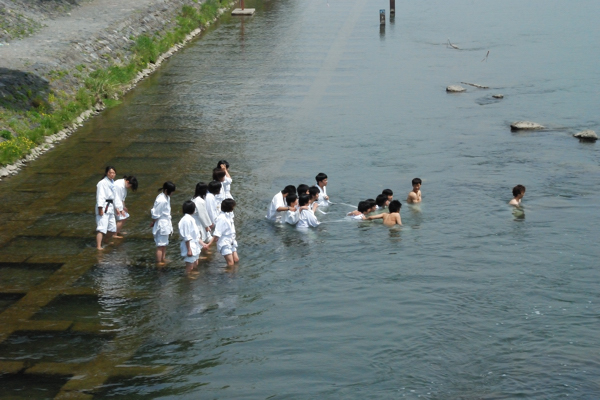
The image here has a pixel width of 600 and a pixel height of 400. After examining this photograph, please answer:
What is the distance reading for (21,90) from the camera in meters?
22.5

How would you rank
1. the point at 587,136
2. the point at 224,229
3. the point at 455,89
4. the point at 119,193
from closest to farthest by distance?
the point at 224,229 → the point at 119,193 → the point at 587,136 → the point at 455,89

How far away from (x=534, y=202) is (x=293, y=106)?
1076 cm

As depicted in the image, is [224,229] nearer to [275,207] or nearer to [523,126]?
[275,207]

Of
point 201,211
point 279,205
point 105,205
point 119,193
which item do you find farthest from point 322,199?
point 105,205

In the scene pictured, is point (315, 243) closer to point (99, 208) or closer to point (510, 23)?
point (99, 208)

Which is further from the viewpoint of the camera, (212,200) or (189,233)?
(212,200)

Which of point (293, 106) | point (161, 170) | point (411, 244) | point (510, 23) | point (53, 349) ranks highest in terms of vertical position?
point (510, 23)

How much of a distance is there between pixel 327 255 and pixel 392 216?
7.09ft

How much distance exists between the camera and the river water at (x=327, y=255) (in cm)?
1050

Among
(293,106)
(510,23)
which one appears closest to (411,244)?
(293,106)

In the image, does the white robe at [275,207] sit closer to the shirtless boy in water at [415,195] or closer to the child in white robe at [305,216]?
the child in white robe at [305,216]

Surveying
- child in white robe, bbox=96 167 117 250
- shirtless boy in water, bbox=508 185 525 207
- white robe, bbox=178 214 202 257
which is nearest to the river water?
shirtless boy in water, bbox=508 185 525 207

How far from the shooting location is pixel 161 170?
1942cm

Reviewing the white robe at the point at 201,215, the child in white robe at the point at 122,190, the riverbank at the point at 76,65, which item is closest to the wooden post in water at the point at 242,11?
the riverbank at the point at 76,65
